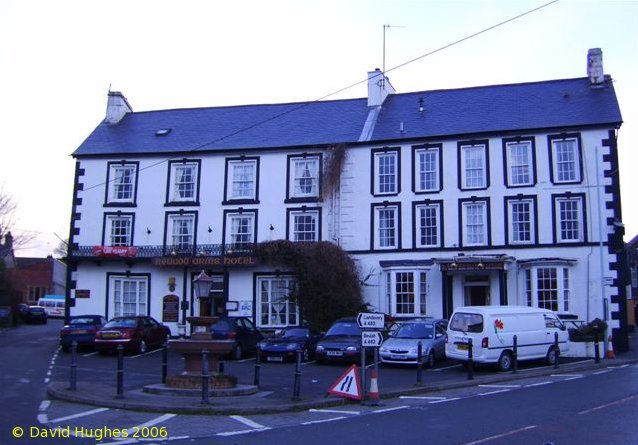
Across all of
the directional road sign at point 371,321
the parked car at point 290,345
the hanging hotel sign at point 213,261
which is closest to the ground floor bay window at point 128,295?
the hanging hotel sign at point 213,261

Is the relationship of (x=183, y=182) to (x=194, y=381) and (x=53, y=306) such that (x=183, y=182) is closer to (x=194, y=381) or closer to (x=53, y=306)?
(x=194, y=381)

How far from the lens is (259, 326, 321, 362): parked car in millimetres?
23906

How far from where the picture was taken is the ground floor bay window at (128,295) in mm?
33500

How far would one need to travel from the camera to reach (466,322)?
21.2 metres

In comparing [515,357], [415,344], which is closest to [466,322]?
[515,357]

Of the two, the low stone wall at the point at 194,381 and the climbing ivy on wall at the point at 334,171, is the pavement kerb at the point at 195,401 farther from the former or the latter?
the climbing ivy on wall at the point at 334,171

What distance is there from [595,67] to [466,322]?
17447 millimetres

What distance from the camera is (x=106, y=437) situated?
1048 centimetres

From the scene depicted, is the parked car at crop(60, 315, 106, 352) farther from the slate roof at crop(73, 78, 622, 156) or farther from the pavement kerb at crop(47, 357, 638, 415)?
the pavement kerb at crop(47, 357, 638, 415)

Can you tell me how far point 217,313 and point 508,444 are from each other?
83.3ft

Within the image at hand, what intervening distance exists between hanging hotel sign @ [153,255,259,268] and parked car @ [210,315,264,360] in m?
4.74

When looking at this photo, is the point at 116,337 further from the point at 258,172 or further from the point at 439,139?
the point at 439,139

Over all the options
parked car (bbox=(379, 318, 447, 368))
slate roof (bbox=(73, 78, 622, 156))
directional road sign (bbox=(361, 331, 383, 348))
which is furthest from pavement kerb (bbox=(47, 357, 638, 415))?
slate roof (bbox=(73, 78, 622, 156))

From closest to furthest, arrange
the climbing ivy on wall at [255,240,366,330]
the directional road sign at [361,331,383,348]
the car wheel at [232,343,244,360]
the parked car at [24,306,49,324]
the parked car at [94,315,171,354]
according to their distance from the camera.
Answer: the directional road sign at [361,331,383,348] < the car wheel at [232,343,244,360] < the parked car at [94,315,171,354] < the climbing ivy on wall at [255,240,366,330] < the parked car at [24,306,49,324]
